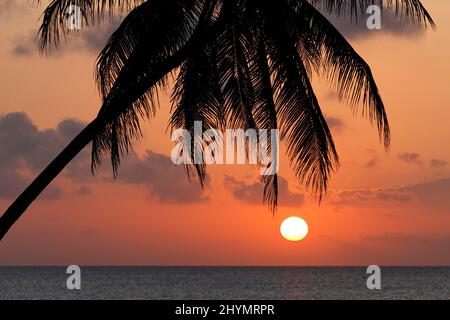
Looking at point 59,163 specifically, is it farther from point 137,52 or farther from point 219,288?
point 219,288

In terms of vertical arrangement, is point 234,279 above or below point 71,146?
above

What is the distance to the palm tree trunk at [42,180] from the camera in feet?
25.9

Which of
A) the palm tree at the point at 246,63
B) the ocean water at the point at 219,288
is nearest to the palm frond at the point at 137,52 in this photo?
the palm tree at the point at 246,63

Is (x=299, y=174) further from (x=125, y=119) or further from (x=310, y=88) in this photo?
(x=125, y=119)

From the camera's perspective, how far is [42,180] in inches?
312

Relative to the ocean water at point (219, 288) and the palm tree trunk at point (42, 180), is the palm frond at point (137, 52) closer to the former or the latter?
the palm tree trunk at point (42, 180)

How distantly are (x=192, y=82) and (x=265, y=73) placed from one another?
92cm

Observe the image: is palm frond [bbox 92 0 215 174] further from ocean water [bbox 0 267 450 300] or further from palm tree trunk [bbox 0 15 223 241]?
ocean water [bbox 0 267 450 300]

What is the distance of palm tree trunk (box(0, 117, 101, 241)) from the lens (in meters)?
7.88

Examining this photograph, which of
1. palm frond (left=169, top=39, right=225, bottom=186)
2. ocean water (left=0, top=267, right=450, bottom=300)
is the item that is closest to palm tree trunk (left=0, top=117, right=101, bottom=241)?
palm frond (left=169, top=39, right=225, bottom=186)

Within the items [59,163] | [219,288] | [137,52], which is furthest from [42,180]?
[219,288]

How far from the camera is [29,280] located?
81.4m
